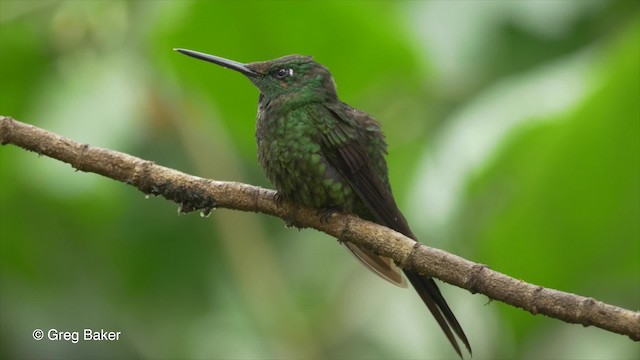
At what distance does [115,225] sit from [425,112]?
164cm

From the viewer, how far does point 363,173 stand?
163 inches

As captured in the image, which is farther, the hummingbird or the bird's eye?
the bird's eye

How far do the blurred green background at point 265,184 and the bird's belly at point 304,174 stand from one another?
0.39 metres

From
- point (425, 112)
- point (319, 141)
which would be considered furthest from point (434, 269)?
point (425, 112)

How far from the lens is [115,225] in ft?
15.8

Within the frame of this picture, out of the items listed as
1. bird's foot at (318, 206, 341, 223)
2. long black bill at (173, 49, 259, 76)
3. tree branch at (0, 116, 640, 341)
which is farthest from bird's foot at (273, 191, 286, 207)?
long black bill at (173, 49, 259, 76)

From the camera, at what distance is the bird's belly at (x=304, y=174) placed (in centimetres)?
399

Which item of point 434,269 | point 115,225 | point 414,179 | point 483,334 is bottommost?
point 434,269

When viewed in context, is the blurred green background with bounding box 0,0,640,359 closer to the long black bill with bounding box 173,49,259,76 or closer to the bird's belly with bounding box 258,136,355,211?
the long black bill with bounding box 173,49,259,76

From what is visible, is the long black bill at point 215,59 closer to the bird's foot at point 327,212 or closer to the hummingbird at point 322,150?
the hummingbird at point 322,150

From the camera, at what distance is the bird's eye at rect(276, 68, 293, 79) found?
4.38 metres

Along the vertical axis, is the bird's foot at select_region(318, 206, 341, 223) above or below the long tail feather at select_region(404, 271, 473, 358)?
above

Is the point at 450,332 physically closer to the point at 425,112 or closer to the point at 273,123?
the point at 273,123

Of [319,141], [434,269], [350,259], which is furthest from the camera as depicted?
[350,259]
